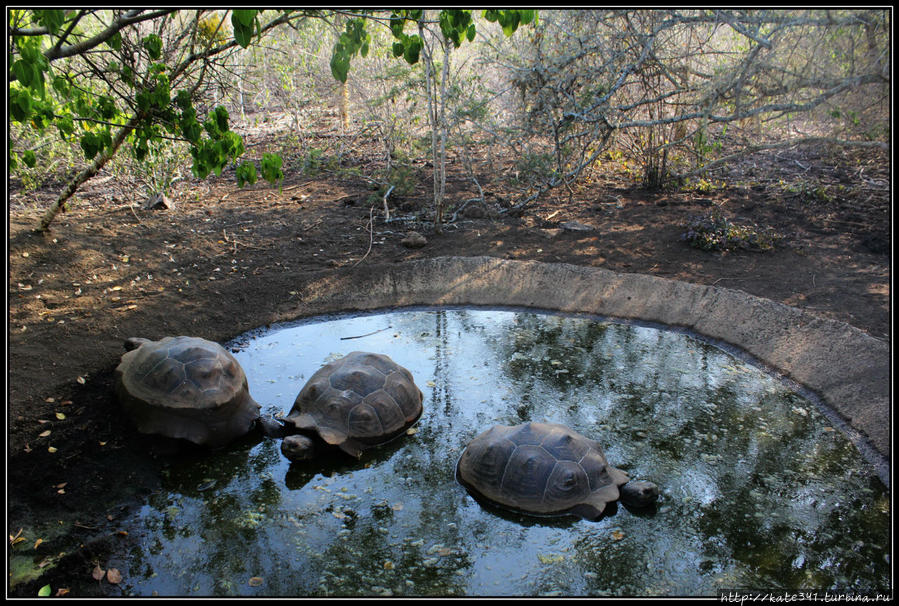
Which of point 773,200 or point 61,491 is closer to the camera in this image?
point 61,491

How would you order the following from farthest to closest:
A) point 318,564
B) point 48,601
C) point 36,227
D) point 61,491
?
point 36,227 → point 61,491 → point 318,564 → point 48,601

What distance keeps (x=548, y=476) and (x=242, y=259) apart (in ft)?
18.7

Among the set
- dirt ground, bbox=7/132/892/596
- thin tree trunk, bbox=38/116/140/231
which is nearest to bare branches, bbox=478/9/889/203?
dirt ground, bbox=7/132/892/596

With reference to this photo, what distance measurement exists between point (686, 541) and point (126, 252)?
284 inches

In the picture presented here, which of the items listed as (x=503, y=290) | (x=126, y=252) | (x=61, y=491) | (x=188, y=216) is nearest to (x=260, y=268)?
(x=126, y=252)

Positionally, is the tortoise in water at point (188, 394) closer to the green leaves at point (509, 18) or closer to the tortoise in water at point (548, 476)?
the tortoise in water at point (548, 476)

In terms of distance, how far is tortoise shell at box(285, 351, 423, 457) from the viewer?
5039mm

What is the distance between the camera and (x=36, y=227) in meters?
7.97

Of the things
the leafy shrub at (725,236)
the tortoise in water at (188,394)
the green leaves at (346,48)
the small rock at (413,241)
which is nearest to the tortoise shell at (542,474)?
the tortoise in water at (188,394)

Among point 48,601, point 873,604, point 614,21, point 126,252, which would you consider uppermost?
point 614,21

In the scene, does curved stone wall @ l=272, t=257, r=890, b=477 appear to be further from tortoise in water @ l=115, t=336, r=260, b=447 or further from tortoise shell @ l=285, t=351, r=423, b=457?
tortoise shell @ l=285, t=351, r=423, b=457

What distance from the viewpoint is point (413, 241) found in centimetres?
912

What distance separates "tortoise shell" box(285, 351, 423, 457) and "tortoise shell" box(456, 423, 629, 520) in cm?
86

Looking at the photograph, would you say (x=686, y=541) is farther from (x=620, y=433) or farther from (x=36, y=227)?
(x=36, y=227)
